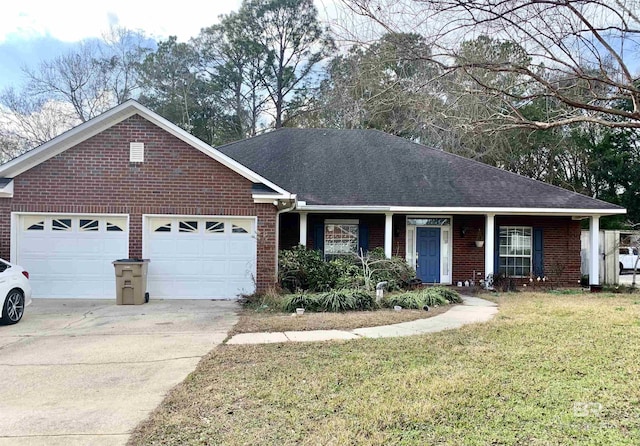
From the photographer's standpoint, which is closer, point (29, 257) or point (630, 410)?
point (630, 410)

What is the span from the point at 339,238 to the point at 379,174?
2.58 metres

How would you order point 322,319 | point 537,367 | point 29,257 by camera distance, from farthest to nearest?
point 29,257, point 322,319, point 537,367

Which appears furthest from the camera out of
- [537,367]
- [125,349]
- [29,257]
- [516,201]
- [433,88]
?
[516,201]

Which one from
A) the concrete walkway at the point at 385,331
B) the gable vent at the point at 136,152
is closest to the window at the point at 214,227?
the gable vent at the point at 136,152

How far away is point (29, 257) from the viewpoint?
1135 cm

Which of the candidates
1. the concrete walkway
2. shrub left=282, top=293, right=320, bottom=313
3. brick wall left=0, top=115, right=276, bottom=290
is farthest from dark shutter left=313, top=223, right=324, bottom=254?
the concrete walkway

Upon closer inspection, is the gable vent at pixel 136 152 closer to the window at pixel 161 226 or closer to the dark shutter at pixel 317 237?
the window at pixel 161 226

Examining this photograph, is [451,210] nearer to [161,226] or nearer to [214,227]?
[214,227]

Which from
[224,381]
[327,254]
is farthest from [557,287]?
[224,381]

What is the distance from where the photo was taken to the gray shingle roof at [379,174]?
14266 millimetres

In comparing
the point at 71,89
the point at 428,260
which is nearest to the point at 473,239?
the point at 428,260

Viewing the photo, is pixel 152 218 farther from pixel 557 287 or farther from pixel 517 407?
pixel 557 287

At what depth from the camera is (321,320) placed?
340 inches

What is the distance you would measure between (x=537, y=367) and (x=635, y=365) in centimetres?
118
